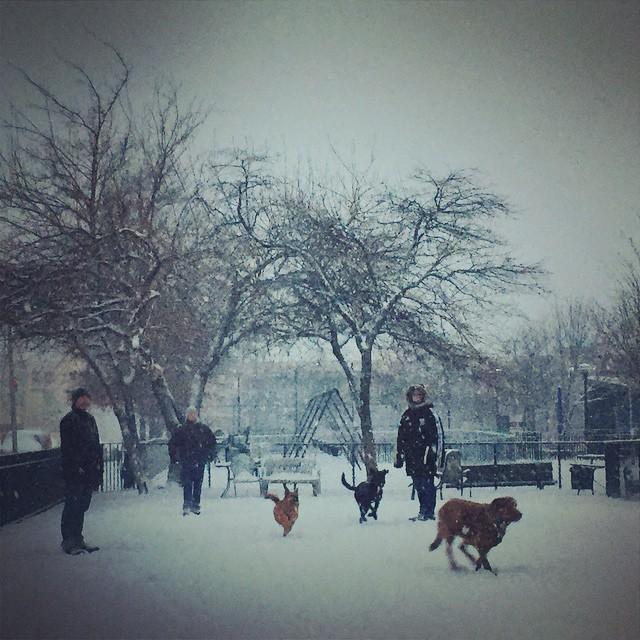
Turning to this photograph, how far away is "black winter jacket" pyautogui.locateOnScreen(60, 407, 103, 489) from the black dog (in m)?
2.06

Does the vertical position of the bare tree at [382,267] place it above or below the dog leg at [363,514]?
above

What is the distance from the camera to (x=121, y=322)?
511cm

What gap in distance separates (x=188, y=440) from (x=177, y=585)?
59.8 inches

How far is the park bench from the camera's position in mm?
5090

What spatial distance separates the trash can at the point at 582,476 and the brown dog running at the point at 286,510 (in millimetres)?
2499

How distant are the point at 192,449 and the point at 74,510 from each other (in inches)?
44.9

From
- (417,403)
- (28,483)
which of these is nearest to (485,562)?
(417,403)

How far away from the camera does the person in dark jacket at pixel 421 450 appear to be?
15.5ft

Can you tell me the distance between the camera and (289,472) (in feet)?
18.1

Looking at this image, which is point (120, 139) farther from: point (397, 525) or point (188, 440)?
point (397, 525)

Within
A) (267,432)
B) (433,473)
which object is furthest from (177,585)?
(433,473)

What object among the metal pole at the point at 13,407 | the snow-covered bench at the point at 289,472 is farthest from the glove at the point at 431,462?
the metal pole at the point at 13,407

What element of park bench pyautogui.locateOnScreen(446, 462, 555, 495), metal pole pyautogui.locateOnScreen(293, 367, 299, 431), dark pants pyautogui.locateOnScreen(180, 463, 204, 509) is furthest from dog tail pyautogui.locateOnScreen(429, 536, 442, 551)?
dark pants pyautogui.locateOnScreen(180, 463, 204, 509)

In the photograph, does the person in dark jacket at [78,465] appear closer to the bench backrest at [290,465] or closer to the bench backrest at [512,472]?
the bench backrest at [290,465]
